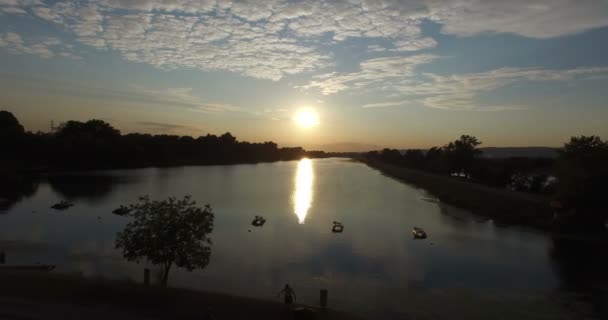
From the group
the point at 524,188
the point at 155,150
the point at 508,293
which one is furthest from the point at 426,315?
the point at 155,150

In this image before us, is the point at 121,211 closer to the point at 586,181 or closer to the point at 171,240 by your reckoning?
the point at 171,240

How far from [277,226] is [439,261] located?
24.6 meters

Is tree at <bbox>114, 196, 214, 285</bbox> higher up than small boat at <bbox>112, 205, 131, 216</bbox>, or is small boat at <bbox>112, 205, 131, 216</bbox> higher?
tree at <bbox>114, 196, 214, 285</bbox>

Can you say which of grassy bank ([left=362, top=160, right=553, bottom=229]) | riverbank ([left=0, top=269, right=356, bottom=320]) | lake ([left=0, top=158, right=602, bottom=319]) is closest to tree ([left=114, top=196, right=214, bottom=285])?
riverbank ([left=0, top=269, right=356, bottom=320])

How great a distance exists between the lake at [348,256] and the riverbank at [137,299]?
308 inches

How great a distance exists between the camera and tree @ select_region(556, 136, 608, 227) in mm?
60531

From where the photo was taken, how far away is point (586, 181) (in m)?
60.7

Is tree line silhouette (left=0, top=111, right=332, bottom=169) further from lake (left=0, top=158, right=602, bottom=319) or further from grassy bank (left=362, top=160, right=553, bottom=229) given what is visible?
grassy bank (left=362, top=160, right=553, bottom=229)

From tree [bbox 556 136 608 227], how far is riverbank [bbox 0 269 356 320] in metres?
53.5

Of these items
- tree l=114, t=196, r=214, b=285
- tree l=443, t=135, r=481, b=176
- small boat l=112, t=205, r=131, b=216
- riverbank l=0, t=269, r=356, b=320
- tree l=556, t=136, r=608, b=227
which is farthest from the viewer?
tree l=443, t=135, r=481, b=176

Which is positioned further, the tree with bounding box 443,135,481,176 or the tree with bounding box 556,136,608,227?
the tree with bounding box 443,135,481,176

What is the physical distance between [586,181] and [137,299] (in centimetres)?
6304

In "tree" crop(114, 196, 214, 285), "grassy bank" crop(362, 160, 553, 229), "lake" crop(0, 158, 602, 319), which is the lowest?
"lake" crop(0, 158, 602, 319)

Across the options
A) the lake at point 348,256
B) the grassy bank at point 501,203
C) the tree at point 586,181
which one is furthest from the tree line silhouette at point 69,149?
the tree at point 586,181
